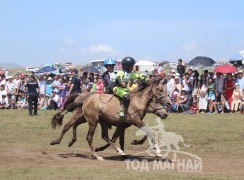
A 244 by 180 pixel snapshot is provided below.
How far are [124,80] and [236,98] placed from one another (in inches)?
417

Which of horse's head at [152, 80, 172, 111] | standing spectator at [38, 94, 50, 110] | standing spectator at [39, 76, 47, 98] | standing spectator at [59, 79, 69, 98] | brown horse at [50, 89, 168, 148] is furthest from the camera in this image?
standing spectator at [39, 76, 47, 98]

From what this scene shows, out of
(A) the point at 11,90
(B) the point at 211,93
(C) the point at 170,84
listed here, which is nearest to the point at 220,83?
(B) the point at 211,93

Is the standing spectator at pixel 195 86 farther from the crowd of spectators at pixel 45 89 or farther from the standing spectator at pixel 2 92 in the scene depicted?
the standing spectator at pixel 2 92

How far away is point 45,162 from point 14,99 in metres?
16.7

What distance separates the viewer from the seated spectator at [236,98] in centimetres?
2125

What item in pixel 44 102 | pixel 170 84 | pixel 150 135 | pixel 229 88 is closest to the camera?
pixel 150 135

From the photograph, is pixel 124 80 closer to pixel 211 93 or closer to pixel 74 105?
pixel 74 105

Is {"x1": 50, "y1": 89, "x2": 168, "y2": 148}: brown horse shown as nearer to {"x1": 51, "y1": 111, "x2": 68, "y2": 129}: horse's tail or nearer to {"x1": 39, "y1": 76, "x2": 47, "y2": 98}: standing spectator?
{"x1": 51, "y1": 111, "x2": 68, "y2": 129}: horse's tail

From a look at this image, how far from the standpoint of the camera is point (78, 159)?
39.1ft

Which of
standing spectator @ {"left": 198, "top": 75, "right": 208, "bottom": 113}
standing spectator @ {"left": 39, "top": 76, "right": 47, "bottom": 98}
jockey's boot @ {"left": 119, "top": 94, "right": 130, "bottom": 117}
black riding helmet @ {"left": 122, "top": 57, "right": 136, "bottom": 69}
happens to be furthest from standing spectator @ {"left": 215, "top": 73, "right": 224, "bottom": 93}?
jockey's boot @ {"left": 119, "top": 94, "right": 130, "bottom": 117}

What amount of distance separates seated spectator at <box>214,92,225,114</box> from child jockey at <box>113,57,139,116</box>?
10.5 metres

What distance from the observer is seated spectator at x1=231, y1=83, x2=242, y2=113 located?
21.2m

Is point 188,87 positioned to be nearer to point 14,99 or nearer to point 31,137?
point 31,137

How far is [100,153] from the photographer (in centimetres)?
1360
